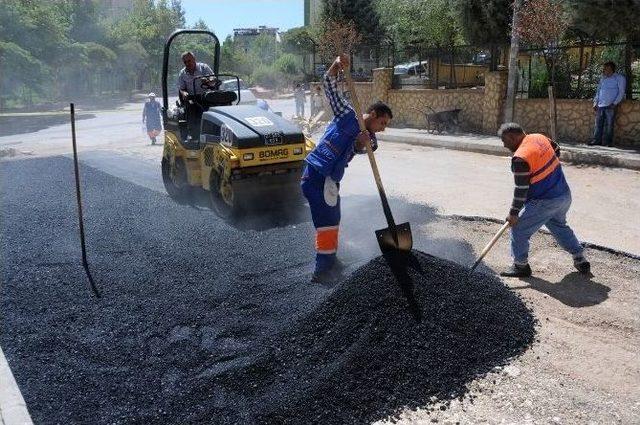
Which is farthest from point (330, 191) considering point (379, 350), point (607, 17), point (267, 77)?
point (267, 77)

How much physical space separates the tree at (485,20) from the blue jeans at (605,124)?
137 inches

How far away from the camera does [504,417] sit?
297cm

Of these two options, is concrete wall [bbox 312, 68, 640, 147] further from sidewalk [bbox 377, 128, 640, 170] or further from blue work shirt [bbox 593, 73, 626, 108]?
sidewalk [bbox 377, 128, 640, 170]

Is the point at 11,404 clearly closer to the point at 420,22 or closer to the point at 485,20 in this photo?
the point at 485,20

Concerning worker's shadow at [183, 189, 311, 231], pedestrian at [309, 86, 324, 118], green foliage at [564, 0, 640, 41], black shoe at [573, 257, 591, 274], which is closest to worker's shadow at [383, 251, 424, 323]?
black shoe at [573, 257, 591, 274]

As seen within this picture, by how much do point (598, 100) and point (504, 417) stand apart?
9.69 m

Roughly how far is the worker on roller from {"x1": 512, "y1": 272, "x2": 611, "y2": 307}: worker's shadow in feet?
5.08

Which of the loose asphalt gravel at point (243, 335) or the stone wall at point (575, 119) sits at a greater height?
the stone wall at point (575, 119)

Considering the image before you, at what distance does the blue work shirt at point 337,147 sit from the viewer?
4.52m

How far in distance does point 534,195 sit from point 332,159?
1628 mm

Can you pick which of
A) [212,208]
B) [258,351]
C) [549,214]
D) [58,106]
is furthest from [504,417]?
[58,106]

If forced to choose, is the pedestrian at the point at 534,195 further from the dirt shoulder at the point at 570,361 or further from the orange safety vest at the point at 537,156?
the dirt shoulder at the point at 570,361

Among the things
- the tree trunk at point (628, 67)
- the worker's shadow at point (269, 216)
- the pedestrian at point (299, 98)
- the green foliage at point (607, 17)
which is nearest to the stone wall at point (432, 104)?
the green foliage at point (607, 17)

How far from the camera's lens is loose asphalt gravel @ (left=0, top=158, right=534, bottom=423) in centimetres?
314
